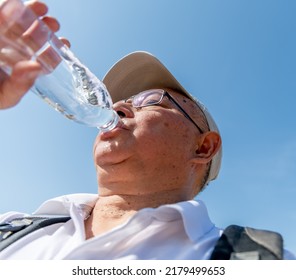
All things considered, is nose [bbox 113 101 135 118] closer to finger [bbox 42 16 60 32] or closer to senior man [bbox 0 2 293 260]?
senior man [bbox 0 2 293 260]

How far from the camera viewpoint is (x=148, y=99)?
2387 mm

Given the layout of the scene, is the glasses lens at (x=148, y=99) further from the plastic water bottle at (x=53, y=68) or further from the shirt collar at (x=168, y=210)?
the shirt collar at (x=168, y=210)

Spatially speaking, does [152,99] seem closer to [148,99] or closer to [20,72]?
[148,99]

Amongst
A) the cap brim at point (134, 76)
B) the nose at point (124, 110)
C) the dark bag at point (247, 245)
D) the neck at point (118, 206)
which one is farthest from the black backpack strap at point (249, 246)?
the cap brim at point (134, 76)

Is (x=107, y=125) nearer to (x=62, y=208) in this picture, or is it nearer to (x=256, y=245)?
(x=62, y=208)

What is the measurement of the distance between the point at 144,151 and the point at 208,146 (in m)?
0.57

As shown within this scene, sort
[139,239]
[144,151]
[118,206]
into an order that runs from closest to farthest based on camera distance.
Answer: [139,239] → [118,206] → [144,151]

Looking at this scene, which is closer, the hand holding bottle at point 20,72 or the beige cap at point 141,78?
the hand holding bottle at point 20,72

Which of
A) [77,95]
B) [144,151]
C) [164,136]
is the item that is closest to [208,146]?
[164,136]

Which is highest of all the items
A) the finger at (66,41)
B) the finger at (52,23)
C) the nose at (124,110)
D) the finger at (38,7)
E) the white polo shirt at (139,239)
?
the finger at (38,7)

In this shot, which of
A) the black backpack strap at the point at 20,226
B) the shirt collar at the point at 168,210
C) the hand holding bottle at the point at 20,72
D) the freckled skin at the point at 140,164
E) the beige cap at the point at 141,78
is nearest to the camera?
the hand holding bottle at the point at 20,72

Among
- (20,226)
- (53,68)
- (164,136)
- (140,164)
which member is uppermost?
(53,68)

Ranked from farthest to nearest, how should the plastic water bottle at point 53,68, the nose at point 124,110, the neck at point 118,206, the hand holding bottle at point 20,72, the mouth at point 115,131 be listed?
the nose at point 124,110 < the mouth at point 115,131 < the neck at point 118,206 < the plastic water bottle at point 53,68 < the hand holding bottle at point 20,72

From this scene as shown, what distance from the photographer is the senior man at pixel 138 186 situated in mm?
1527
